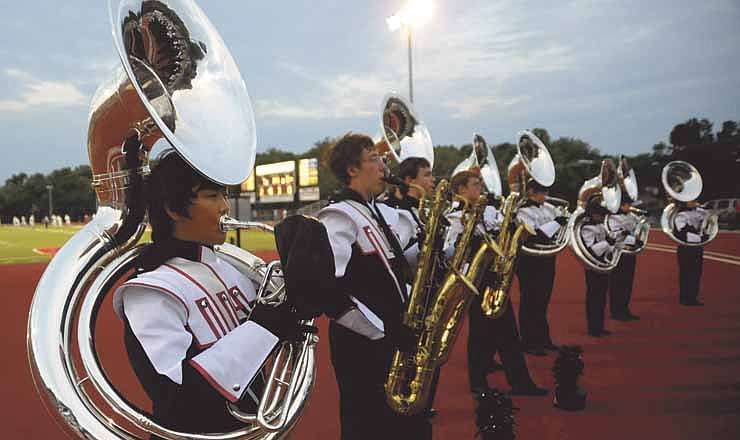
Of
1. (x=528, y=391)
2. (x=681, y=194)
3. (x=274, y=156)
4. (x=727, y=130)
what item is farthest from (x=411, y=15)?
(x=274, y=156)

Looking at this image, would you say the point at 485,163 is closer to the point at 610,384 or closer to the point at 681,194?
the point at 610,384

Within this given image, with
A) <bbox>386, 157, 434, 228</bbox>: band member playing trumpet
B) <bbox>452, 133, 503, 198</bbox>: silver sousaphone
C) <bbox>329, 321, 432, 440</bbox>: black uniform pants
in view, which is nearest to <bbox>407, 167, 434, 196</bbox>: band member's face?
<bbox>386, 157, 434, 228</bbox>: band member playing trumpet

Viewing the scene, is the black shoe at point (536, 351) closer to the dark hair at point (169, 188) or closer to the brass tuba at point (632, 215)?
the brass tuba at point (632, 215)

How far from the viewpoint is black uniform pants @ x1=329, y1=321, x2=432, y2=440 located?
2.32 meters

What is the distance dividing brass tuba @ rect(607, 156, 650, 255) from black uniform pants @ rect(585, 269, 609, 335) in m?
0.97

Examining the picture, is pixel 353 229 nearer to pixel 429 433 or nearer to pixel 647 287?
pixel 429 433

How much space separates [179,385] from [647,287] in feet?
35.0

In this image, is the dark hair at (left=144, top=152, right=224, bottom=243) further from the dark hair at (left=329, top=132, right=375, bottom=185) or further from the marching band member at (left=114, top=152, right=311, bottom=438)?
the dark hair at (left=329, top=132, right=375, bottom=185)

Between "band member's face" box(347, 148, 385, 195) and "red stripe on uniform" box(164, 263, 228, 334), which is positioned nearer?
"red stripe on uniform" box(164, 263, 228, 334)

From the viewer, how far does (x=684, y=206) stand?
871 cm

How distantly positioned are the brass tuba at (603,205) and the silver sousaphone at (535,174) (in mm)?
222

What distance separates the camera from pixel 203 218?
155cm

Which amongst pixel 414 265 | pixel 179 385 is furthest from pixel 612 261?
pixel 179 385

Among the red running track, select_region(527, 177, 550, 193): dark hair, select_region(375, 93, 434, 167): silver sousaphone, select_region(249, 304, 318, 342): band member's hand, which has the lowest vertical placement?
the red running track
